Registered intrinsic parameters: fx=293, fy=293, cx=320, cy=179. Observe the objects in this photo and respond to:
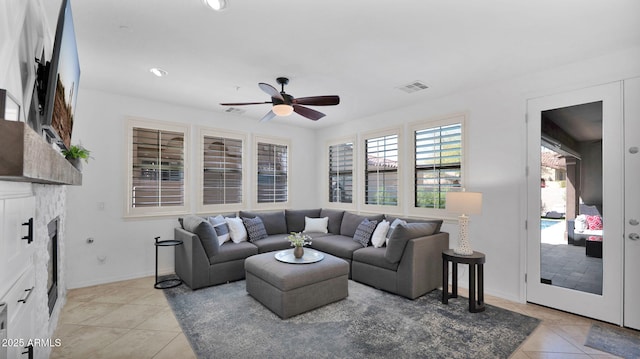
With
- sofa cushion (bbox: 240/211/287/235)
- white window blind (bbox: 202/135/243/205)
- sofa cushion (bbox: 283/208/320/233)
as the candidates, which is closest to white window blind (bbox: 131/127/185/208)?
white window blind (bbox: 202/135/243/205)

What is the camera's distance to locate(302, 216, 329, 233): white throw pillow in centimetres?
534

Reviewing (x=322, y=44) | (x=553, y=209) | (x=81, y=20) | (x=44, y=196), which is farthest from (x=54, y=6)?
(x=553, y=209)

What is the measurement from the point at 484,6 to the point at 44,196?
3458mm

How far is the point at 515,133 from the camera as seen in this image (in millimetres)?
3506

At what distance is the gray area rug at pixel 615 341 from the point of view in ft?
Answer: 7.89

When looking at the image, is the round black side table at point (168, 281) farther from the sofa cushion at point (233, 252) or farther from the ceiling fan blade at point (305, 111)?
the ceiling fan blade at point (305, 111)

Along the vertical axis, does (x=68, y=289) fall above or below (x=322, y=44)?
below

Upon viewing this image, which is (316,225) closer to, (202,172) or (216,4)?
(202,172)

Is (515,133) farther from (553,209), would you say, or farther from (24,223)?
(24,223)

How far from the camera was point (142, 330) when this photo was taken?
2.72m

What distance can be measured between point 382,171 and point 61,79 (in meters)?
4.32

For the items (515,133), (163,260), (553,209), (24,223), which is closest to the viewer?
(24,223)

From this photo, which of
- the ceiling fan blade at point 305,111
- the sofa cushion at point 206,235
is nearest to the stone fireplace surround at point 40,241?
the sofa cushion at point 206,235

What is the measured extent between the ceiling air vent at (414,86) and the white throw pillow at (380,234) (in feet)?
6.18
